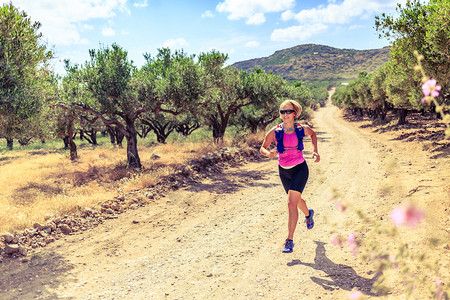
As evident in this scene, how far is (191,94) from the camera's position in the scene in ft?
47.7

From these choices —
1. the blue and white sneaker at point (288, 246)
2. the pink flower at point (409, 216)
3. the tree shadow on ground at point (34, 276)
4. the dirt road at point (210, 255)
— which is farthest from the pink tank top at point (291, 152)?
the tree shadow on ground at point (34, 276)

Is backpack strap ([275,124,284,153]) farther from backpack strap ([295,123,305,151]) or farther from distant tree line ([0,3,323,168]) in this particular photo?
distant tree line ([0,3,323,168])

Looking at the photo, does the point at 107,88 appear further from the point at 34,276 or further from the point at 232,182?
the point at 34,276

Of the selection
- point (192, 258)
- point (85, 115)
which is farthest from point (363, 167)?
point (85, 115)

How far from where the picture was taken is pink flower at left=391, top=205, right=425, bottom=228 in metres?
1.27

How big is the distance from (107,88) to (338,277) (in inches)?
522

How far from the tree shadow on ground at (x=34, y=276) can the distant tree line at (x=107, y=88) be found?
3.70 meters

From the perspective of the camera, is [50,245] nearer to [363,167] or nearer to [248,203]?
[248,203]

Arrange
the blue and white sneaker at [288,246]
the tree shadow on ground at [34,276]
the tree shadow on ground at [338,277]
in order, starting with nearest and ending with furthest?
the tree shadow on ground at [338,277], the tree shadow on ground at [34,276], the blue and white sneaker at [288,246]

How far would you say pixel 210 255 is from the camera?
5352mm

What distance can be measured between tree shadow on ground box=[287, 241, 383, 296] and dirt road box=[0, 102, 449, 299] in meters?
0.01

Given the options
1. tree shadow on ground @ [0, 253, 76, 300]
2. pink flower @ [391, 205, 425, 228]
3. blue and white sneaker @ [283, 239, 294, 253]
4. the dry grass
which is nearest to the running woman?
blue and white sneaker @ [283, 239, 294, 253]

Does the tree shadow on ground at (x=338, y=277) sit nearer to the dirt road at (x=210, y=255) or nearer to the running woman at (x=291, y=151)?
the dirt road at (x=210, y=255)

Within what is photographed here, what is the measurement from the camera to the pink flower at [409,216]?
127 cm
